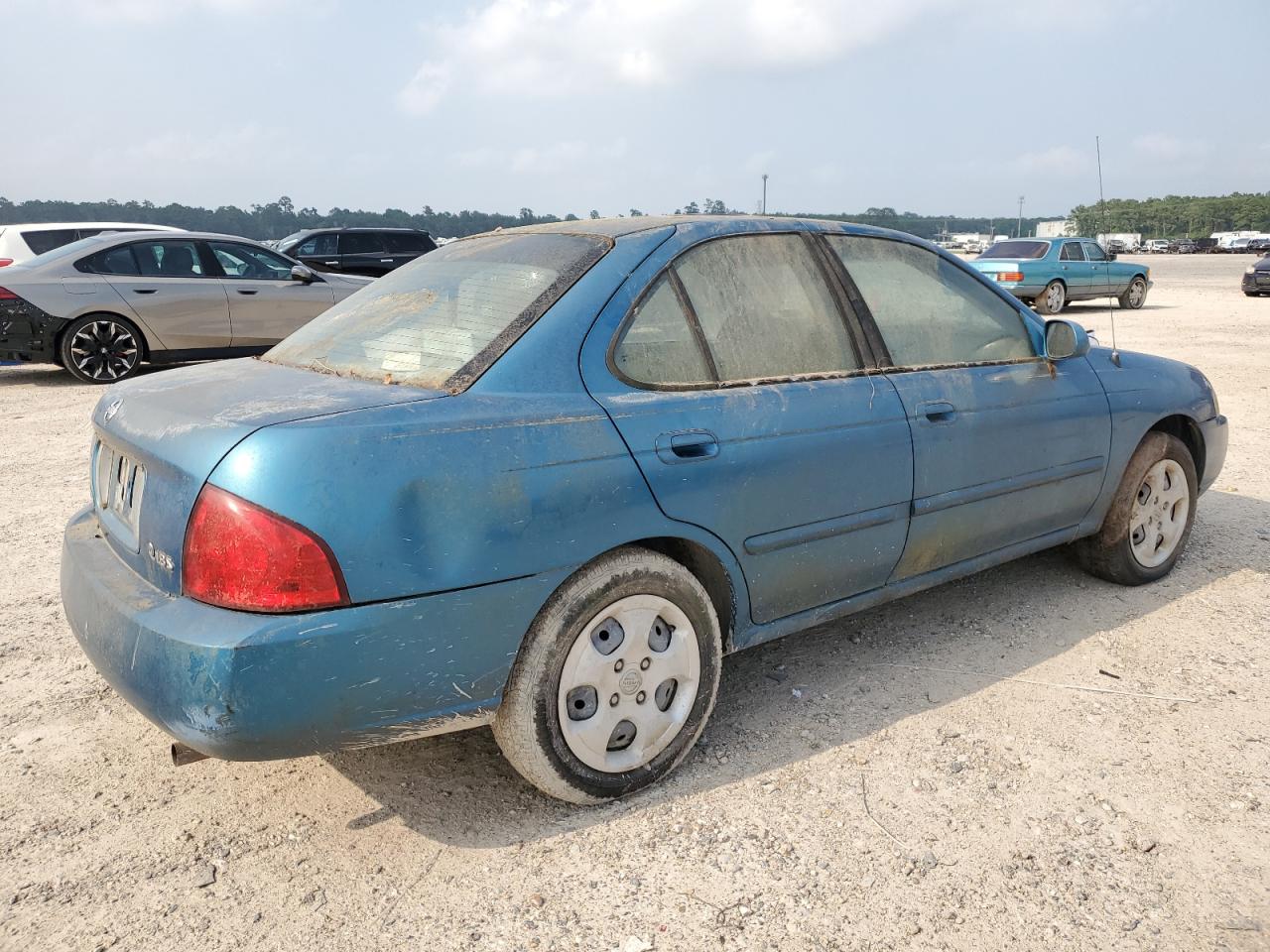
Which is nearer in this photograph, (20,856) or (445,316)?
(20,856)

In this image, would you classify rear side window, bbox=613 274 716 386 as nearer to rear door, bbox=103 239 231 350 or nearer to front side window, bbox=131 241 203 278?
rear door, bbox=103 239 231 350

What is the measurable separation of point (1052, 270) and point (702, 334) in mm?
17482

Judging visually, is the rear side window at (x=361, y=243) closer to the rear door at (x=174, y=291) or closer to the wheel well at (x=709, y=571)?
the rear door at (x=174, y=291)

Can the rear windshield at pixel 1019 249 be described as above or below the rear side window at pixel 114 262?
above

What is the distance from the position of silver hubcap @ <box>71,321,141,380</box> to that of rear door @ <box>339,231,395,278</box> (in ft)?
28.9

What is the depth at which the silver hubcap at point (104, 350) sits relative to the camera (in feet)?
31.1

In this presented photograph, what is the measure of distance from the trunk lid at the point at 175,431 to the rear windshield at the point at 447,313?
0.38 ft

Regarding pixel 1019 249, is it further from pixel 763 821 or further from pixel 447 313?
pixel 763 821

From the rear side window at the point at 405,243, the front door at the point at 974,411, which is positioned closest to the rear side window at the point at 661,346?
the front door at the point at 974,411

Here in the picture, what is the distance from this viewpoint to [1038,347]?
12.3ft

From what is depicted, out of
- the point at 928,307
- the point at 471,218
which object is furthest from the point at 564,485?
the point at 471,218

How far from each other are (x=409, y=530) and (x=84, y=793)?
135 cm

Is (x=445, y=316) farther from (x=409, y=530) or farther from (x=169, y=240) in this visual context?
(x=169, y=240)

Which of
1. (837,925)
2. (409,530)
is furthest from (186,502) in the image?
(837,925)
